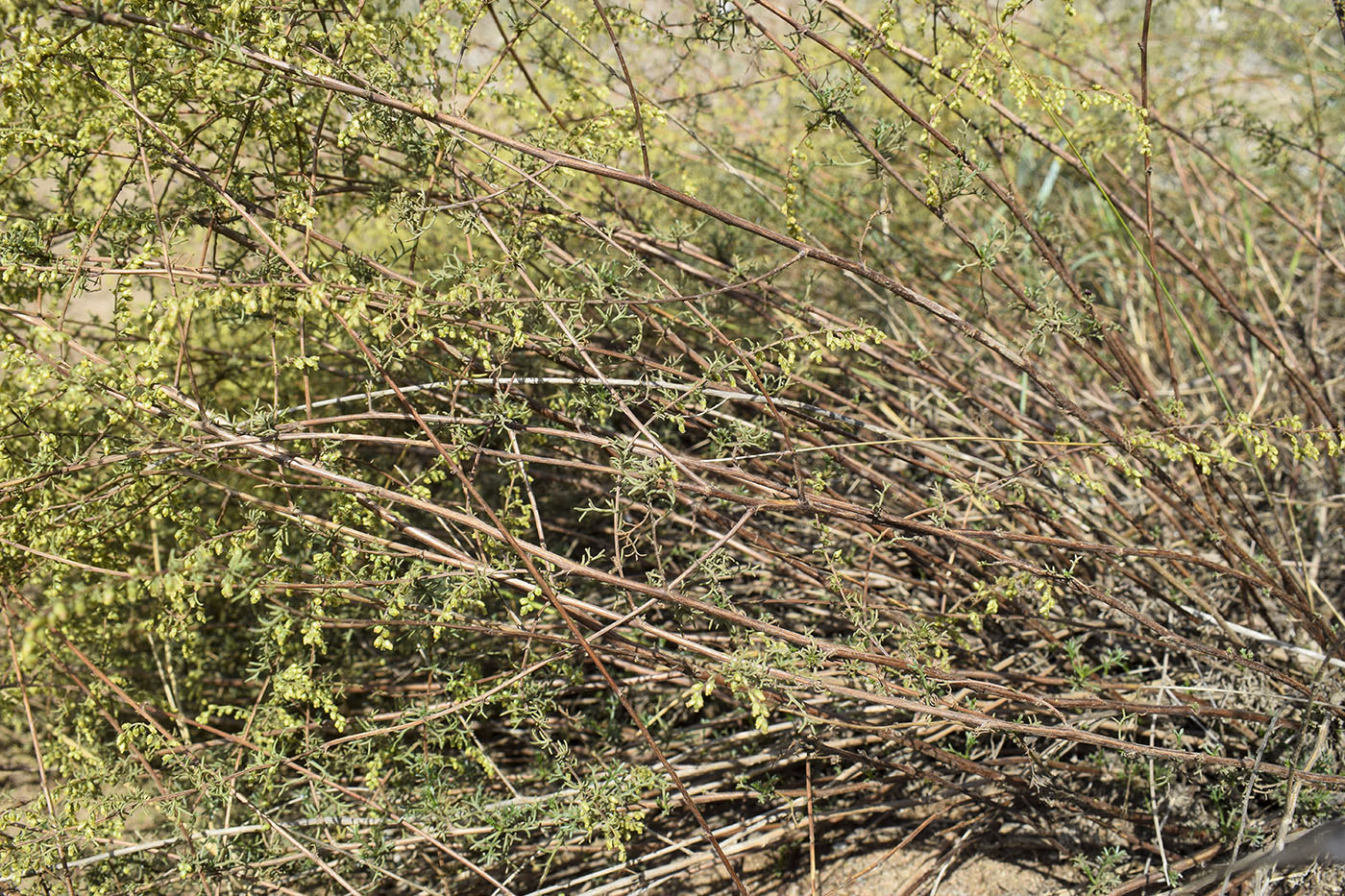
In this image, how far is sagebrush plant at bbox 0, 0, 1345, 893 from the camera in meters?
1.60

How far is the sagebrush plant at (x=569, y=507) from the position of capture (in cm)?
160

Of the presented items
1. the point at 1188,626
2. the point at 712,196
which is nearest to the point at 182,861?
the point at 1188,626

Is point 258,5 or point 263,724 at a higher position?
point 258,5

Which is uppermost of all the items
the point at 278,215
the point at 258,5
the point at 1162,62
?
the point at 1162,62

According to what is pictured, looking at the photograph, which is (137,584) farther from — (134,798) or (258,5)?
(258,5)

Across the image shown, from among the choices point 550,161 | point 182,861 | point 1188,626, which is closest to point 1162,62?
point 1188,626

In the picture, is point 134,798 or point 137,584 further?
point 134,798

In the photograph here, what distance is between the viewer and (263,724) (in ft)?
6.08

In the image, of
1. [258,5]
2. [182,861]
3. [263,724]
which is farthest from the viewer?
[263,724]

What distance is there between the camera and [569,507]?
2.68m

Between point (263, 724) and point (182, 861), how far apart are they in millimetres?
276

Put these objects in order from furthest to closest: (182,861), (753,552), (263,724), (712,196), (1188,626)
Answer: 1. (712,196)
2. (1188,626)
3. (753,552)
4. (263,724)
5. (182,861)

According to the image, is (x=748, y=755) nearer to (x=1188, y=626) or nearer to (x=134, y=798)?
(x=1188, y=626)

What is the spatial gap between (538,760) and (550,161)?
1373 mm
